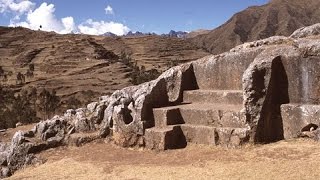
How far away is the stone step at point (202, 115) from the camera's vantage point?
1636 cm

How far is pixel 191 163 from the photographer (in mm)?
15266

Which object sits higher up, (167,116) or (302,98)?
(302,98)

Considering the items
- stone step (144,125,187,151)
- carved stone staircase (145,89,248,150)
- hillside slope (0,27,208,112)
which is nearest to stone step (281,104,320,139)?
carved stone staircase (145,89,248,150)

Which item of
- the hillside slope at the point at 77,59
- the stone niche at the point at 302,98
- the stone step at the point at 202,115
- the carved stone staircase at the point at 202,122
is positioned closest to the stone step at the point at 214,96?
the carved stone staircase at the point at 202,122

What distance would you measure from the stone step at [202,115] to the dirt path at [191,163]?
1.06 m

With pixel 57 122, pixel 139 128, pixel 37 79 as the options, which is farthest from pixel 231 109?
pixel 37 79

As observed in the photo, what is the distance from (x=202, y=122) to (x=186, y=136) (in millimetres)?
828

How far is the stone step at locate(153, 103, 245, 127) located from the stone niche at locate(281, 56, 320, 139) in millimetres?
1613

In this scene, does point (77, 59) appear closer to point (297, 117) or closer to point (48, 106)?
point (48, 106)

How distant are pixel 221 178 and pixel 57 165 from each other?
7636mm

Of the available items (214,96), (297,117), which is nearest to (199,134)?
(214,96)

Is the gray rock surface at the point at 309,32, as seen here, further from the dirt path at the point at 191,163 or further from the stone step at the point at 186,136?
the stone step at the point at 186,136

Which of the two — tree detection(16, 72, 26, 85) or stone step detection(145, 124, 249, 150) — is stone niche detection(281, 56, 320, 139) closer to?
stone step detection(145, 124, 249, 150)

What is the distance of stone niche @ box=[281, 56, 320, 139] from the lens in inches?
591
